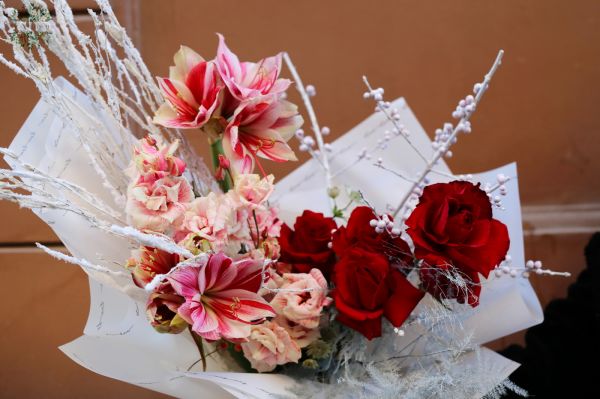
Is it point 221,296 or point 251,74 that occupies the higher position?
point 251,74

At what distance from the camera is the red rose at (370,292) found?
61cm

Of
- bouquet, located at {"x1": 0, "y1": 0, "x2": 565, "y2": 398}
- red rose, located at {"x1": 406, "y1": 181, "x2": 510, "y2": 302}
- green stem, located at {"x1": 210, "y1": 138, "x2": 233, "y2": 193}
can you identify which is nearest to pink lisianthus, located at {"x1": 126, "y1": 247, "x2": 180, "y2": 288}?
bouquet, located at {"x1": 0, "y1": 0, "x2": 565, "y2": 398}

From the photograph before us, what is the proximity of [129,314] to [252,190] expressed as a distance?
21 cm

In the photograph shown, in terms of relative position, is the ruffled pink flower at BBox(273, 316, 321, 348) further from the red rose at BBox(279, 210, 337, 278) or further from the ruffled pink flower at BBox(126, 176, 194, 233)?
the ruffled pink flower at BBox(126, 176, 194, 233)

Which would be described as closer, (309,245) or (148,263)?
(148,263)

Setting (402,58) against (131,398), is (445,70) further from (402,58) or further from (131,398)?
(131,398)

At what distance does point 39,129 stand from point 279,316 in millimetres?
316

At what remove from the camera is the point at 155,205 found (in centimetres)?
56

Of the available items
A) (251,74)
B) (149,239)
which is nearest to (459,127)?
(251,74)

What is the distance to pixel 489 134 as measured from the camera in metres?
1.11

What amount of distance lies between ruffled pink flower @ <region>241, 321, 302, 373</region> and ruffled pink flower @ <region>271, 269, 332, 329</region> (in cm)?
2

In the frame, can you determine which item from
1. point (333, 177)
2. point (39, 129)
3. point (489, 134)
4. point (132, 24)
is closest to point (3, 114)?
point (132, 24)

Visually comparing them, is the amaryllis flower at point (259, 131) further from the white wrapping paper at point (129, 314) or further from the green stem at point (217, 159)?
the white wrapping paper at point (129, 314)

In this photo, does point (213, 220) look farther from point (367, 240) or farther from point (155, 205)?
point (367, 240)
